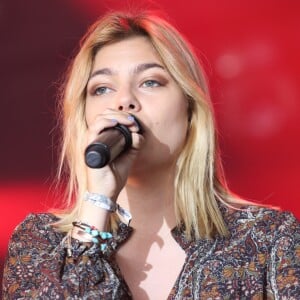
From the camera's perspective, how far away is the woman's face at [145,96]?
51.9 inches

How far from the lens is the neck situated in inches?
54.7

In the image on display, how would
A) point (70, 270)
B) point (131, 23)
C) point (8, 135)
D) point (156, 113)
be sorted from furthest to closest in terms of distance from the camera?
point (8, 135) → point (131, 23) → point (156, 113) → point (70, 270)

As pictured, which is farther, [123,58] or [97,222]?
[123,58]

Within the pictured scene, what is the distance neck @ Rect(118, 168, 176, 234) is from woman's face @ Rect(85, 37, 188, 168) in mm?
41

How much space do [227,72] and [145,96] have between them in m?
0.54

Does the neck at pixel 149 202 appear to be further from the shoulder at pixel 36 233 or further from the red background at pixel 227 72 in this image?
the red background at pixel 227 72

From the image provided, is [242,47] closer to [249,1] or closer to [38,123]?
[249,1]

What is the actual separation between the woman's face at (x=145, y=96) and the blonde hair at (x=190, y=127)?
0.03 metres

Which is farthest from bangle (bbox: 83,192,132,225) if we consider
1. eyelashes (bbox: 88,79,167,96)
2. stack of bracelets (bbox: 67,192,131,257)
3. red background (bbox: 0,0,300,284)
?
red background (bbox: 0,0,300,284)

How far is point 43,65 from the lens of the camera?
5.88ft

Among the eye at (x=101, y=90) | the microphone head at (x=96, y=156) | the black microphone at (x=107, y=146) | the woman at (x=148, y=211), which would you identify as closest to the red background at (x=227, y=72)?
the woman at (x=148, y=211)

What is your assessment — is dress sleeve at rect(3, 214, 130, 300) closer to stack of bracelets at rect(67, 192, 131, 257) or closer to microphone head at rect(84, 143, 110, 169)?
stack of bracelets at rect(67, 192, 131, 257)

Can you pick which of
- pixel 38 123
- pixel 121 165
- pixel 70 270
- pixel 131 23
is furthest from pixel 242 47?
pixel 70 270

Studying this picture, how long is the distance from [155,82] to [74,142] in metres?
0.24
